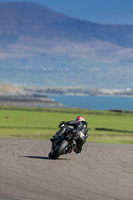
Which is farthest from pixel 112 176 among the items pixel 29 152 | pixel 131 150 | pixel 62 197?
pixel 131 150

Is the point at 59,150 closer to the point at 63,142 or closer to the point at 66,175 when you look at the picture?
the point at 63,142

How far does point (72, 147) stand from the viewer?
17500 mm

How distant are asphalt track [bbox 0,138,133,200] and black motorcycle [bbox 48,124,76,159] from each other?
0.88ft

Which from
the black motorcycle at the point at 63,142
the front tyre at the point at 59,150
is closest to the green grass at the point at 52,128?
the black motorcycle at the point at 63,142

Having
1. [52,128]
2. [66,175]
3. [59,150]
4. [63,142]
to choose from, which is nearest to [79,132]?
[63,142]

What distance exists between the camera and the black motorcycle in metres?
17.0

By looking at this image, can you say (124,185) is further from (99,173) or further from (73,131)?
(73,131)

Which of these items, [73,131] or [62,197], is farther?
[73,131]

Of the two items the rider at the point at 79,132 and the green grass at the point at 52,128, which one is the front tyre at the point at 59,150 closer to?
the rider at the point at 79,132

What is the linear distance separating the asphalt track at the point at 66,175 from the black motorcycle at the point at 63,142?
268 millimetres

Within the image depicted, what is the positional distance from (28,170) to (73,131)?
3.47 metres

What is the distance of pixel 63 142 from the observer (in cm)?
1717

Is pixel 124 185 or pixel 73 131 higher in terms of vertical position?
pixel 73 131

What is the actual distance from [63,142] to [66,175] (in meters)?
3.65
